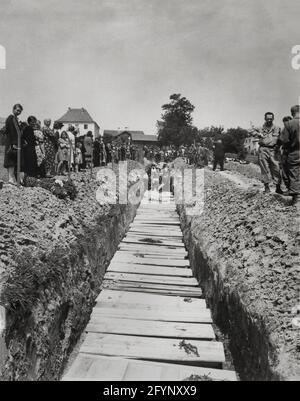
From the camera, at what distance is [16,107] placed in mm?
7074

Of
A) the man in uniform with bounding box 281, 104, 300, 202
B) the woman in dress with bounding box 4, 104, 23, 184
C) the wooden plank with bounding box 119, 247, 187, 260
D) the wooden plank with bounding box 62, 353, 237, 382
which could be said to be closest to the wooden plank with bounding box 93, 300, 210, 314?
the wooden plank with bounding box 62, 353, 237, 382

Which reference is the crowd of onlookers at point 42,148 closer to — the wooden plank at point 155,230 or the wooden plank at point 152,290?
the wooden plank at point 155,230

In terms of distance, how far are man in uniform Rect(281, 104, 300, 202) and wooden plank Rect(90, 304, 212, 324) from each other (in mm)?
2500

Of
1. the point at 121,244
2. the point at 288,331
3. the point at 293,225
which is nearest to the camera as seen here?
the point at 288,331

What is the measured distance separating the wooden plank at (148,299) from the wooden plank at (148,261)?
149 centimetres

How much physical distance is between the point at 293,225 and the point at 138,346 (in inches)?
103

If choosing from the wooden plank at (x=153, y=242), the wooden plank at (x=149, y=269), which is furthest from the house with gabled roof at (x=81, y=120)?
the wooden plank at (x=149, y=269)

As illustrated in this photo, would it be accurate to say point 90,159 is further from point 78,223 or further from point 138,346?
point 138,346

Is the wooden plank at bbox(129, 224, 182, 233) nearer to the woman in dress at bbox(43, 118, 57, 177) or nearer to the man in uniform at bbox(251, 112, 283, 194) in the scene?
the woman in dress at bbox(43, 118, 57, 177)

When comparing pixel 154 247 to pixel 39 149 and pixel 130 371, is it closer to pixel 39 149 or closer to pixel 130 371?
pixel 39 149

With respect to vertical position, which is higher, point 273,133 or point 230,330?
point 273,133

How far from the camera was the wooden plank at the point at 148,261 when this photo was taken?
7785 mm

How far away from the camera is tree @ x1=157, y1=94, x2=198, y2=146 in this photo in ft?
263
